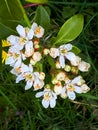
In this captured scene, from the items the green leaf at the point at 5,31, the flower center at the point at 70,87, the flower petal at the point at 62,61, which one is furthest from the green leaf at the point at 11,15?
the flower center at the point at 70,87

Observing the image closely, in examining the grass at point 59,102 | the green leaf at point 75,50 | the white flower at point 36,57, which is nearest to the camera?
the white flower at point 36,57

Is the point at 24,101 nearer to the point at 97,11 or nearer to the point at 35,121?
the point at 35,121

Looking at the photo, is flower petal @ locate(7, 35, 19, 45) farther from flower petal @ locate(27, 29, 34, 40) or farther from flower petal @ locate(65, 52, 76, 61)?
flower petal @ locate(65, 52, 76, 61)

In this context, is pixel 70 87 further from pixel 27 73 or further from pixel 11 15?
pixel 11 15

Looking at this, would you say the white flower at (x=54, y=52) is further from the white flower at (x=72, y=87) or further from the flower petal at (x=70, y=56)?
the white flower at (x=72, y=87)

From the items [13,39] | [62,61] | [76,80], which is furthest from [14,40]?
[76,80]

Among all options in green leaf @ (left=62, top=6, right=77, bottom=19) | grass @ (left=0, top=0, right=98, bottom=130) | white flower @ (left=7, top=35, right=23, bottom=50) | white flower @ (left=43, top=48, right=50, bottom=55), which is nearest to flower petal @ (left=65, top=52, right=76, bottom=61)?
white flower @ (left=43, top=48, right=50, bottom=55)
